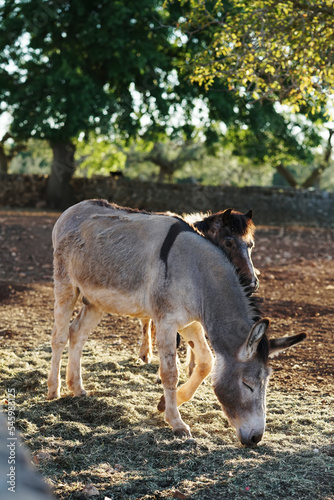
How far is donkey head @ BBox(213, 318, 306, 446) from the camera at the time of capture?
3.80 meters

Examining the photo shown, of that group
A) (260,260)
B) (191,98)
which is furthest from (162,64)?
(260,260)

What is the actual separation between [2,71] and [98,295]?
660 inches

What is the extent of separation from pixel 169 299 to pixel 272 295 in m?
5.72

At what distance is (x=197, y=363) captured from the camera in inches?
184

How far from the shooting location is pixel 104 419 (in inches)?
176

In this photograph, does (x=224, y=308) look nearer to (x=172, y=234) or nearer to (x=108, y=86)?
(x=172, y=234)

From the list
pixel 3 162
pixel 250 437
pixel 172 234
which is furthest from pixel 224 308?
pixel 3 162

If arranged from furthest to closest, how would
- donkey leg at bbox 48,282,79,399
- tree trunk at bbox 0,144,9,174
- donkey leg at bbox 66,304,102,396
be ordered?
tree trunk at bbox 0,144,9,174 → donkey leg at bbox 48,282,79,399 → donkey leg at bbox 66,304,102,396

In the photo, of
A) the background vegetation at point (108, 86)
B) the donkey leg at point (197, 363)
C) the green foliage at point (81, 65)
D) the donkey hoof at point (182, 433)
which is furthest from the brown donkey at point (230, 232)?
the green foliage at point (81, 65)

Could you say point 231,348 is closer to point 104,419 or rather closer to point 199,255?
point 199,255

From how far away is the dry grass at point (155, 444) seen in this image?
3264 mm

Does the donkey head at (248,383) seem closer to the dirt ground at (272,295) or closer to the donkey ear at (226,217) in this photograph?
the dirt ground at (272,295)

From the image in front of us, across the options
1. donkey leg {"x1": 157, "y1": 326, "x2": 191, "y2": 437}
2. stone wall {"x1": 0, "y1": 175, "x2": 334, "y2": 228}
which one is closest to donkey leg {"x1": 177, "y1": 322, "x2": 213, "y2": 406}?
donkey leg {"x1": 157, "y1": 326, "x2": 191, "y2": 437}

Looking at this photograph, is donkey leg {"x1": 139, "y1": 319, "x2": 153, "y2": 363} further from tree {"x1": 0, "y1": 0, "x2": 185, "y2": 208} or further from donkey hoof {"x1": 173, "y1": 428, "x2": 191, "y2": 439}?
tree {"x1": 0, "y1": 0, "x2": 185, "y2": 208}
